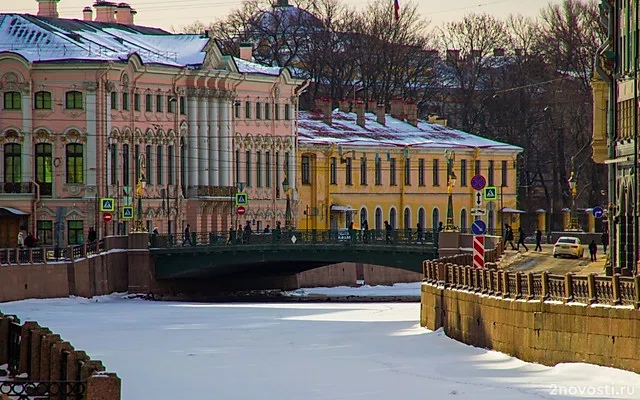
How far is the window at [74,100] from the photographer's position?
87.2m

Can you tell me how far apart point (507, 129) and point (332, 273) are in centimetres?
3211

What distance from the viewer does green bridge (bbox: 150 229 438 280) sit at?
7881cm

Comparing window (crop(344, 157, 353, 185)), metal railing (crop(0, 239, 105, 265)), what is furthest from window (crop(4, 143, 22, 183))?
window (crop(344, 157, 353, 185))

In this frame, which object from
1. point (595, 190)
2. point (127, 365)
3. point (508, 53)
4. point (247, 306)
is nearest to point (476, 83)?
point (508, 53)

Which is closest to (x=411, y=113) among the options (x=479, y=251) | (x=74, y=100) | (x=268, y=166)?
(x=268, y=166)

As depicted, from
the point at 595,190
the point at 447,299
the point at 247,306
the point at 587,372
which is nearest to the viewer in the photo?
the point at 587,372

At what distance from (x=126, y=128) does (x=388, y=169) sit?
2134 centimetres

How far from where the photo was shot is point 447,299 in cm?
5400

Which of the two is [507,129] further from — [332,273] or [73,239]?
[73,239]

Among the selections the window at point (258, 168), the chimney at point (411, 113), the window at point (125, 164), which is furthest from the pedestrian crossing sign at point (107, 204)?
the chimney at point (411, 113)

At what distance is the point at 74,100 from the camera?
87375mm

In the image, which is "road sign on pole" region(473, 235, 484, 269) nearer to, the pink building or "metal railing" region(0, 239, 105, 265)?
"metal railing" region(0, 239, 105, 265)

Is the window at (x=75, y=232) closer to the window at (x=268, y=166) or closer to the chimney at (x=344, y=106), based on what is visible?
the window at (x=268, y=166)

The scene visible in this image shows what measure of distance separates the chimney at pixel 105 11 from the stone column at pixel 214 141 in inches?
300
